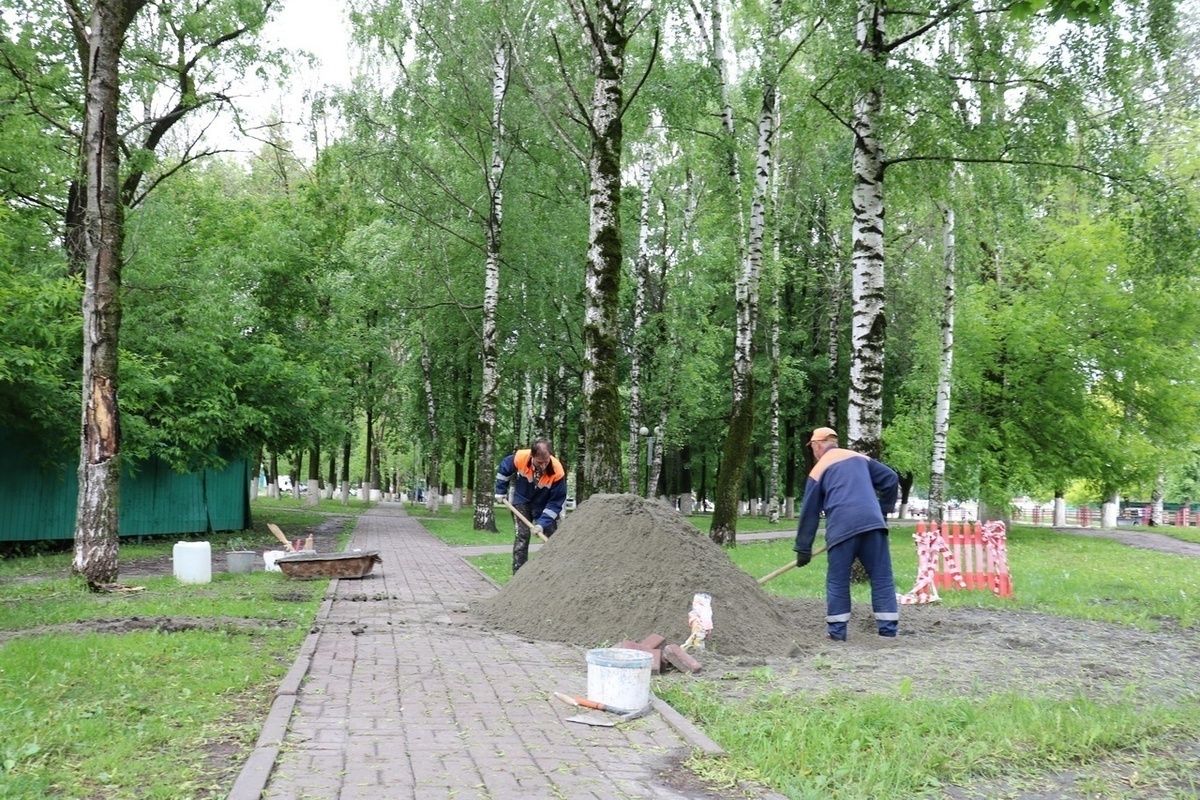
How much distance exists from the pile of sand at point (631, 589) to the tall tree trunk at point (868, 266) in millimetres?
3706

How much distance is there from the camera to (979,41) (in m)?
12.7

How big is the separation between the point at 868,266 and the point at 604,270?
11.3ft

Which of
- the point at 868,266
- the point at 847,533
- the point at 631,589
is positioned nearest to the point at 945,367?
the point at 868,266

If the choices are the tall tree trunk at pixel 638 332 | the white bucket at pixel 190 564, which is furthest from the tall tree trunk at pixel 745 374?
the tall tree trunk at pixel 638 332

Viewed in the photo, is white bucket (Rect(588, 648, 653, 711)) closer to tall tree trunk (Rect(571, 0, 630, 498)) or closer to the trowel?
the trowel

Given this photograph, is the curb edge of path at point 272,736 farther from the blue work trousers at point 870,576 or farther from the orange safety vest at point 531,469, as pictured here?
the orange safety vest at point 531,469

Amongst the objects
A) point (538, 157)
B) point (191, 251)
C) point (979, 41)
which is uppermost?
point (538, 157)

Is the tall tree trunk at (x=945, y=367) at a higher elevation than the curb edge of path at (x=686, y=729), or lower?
higher

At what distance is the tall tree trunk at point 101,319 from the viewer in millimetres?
10344

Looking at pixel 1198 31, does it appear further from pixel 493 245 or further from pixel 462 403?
pixel 462 403

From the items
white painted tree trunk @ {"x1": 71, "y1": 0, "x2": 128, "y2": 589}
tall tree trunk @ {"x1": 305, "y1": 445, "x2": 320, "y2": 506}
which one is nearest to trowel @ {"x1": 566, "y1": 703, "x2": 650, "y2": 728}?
white painted tree trunk @ {"x1": 71, "y1": 0, "x2": 128, "y2": 589}

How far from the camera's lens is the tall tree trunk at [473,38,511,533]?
76.8 feet

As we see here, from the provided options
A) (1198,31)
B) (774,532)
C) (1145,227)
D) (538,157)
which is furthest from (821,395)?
(1145,227)

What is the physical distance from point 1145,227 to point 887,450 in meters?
14.9
